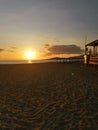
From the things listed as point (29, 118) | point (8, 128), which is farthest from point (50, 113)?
point (8, 128)

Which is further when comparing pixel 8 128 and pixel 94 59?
pixel 94 59

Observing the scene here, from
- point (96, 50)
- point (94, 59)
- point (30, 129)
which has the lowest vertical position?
point (30, 129)

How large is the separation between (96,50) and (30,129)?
2427 cm

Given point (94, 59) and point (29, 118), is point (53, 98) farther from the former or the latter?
Answer: point (94, 59)

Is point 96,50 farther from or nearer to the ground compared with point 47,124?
farther from the ground

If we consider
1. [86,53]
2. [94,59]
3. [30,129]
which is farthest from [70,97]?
[86,53]

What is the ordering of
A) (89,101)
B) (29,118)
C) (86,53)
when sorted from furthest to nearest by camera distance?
1. (86,53)
2. (89,101)
3. (29,118)

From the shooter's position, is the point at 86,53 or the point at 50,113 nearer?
the point at 50,113

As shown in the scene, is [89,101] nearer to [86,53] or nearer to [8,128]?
[8,128]

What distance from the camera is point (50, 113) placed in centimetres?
592

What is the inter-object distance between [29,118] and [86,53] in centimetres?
2268

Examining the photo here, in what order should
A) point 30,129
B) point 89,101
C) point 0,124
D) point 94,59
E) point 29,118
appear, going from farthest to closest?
point 94,59
point 89,101
point 29,118
point 0,124
point 30,129

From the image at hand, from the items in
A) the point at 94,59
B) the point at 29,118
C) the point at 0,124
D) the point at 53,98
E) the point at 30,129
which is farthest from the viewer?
the point at 94,59

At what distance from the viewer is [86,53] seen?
26641 millimetres
